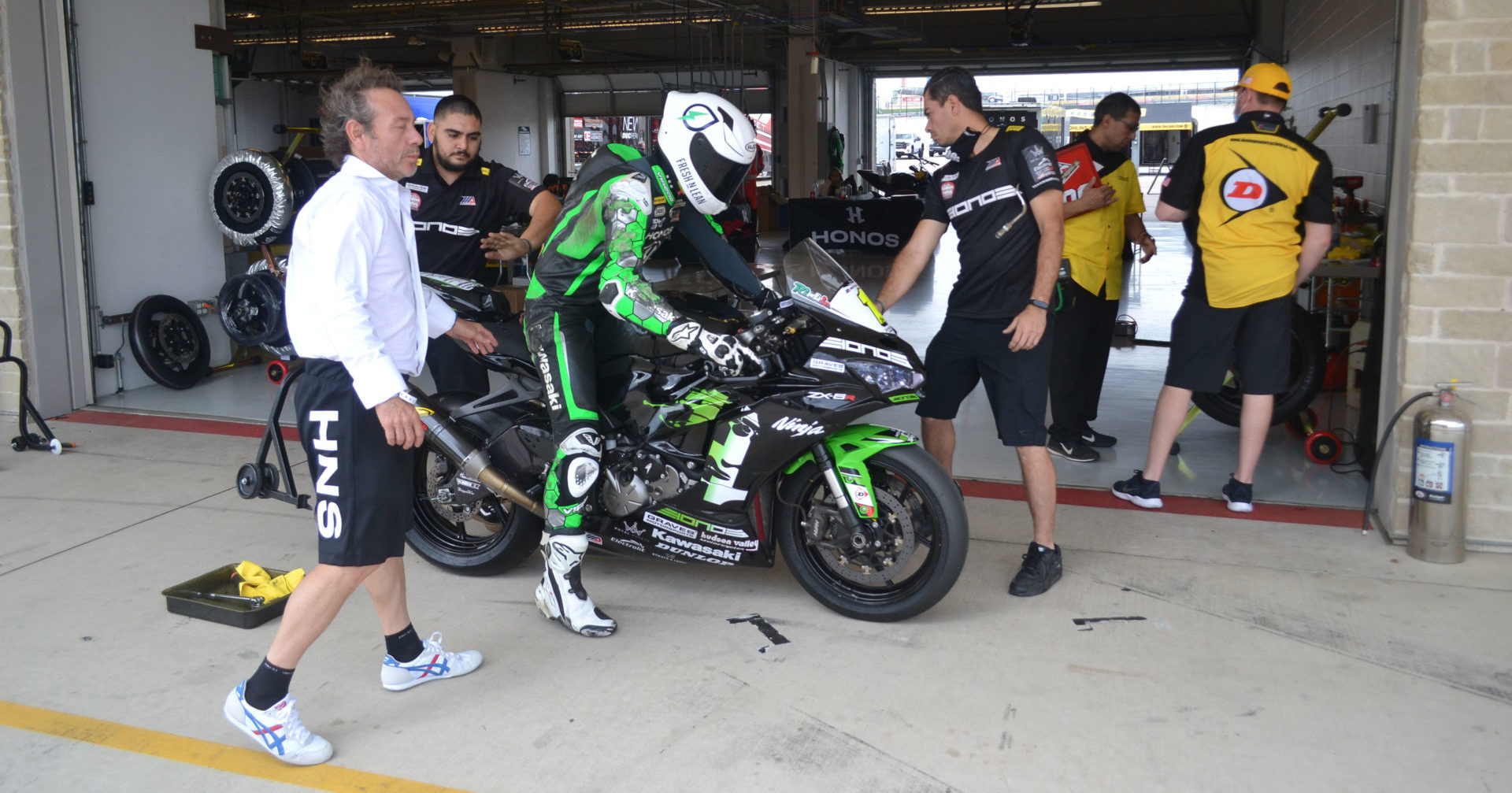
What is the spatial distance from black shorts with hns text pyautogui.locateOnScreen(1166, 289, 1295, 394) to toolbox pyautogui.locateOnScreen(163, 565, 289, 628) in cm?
356

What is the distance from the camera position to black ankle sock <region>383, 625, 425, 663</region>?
10.8ft

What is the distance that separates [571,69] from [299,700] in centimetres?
2478

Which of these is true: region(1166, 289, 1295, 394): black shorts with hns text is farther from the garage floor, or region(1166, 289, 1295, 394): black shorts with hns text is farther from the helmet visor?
the helmet visor

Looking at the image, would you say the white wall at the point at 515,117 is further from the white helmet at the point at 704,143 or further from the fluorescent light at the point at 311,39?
the white helmet at the point at 704,143

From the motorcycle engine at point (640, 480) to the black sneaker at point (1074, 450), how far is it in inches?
107

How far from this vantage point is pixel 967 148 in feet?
13.1

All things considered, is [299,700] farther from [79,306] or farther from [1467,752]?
[79,306]

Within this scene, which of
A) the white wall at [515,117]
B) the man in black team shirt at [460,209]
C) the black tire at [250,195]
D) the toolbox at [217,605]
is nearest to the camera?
the toolbox at [217,605]

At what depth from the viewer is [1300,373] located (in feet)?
19.7

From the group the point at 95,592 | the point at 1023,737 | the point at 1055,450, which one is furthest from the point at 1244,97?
the point at 95,592

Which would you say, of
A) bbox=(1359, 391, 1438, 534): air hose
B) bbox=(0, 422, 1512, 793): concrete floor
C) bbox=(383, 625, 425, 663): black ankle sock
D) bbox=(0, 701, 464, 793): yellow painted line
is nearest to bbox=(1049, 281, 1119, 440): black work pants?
bbox=(0, 422, 1512, 793): concrete floor

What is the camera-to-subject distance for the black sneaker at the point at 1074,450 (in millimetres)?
5738

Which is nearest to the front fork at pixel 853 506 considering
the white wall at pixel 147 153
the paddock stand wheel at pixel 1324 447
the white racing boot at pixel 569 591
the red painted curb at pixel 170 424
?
the white racing boot at pixel 569 591

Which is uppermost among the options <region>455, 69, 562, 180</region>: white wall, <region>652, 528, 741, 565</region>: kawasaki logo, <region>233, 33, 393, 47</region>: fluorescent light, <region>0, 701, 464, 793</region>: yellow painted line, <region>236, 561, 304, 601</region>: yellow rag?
<region>233, 33, 393, 47</region>: fluorescent light
